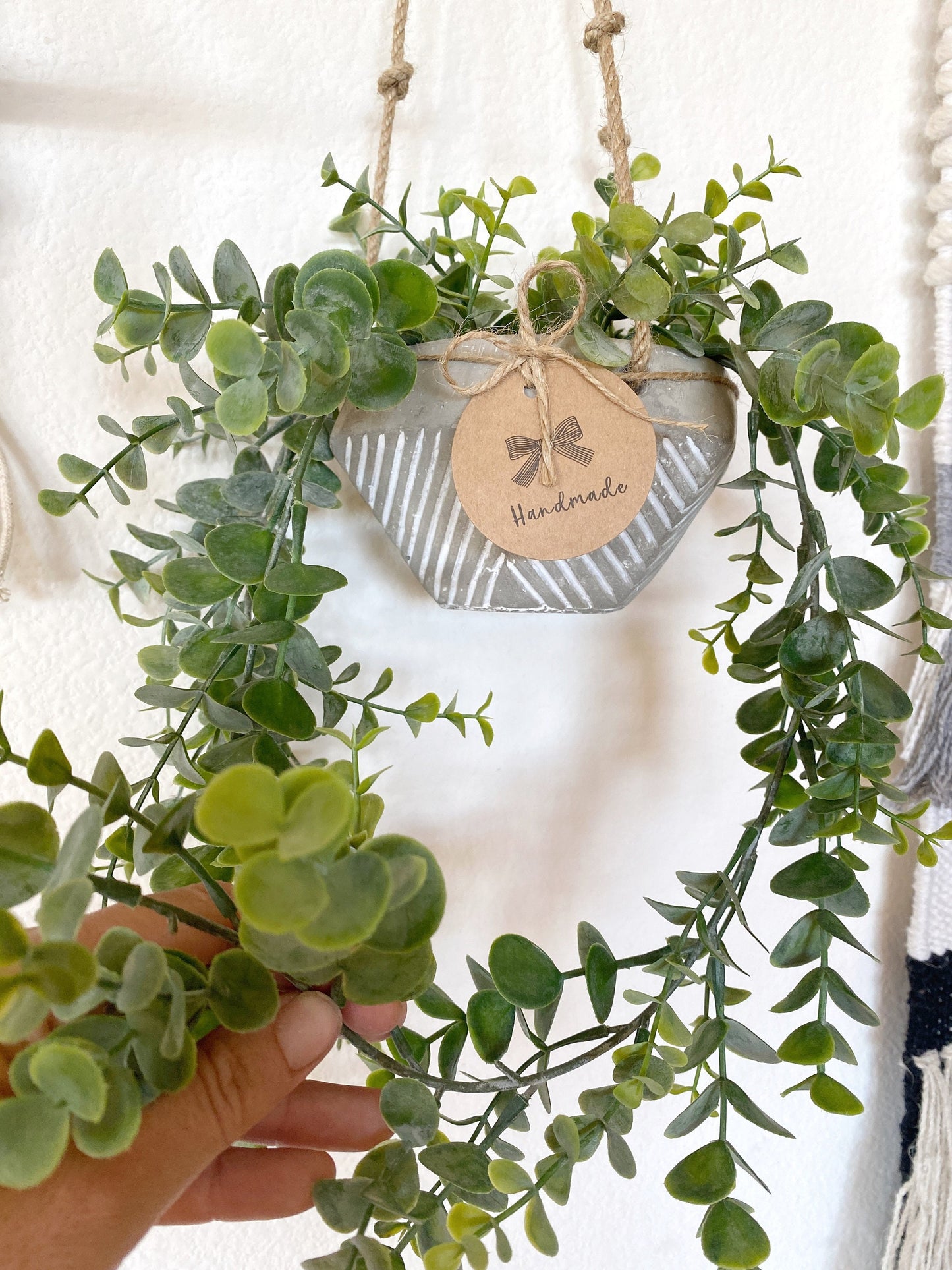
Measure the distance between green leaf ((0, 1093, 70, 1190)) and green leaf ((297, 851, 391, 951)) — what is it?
3.3 inches

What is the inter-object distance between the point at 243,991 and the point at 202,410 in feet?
1.24

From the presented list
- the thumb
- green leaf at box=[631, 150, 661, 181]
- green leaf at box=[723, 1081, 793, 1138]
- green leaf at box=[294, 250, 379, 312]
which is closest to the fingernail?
the thumb

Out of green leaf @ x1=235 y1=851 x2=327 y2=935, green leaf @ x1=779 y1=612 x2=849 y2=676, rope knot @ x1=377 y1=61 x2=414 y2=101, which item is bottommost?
green leaf @ x1=235 y1=851 x2=327 y2=935

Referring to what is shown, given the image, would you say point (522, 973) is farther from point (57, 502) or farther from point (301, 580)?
point (57, 502)

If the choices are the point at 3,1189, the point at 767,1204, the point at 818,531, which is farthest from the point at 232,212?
the point at 767,1204

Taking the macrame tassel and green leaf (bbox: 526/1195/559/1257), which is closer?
green leaf (bbox: 526/1195/559/1257)

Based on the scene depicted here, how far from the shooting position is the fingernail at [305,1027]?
0.37 meters

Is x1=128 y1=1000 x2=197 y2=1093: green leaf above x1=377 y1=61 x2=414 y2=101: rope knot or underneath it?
underneath

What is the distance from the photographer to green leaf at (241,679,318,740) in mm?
419

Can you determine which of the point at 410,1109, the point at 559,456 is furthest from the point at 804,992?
the point at 559,456

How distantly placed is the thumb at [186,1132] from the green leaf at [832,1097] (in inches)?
10.4

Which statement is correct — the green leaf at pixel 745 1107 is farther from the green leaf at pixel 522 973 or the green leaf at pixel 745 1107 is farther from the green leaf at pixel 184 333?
the green leaf at pixel 184 333

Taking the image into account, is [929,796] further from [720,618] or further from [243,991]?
[243,991]

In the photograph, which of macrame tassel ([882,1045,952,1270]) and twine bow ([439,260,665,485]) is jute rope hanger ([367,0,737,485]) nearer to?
twine bow ([439,260,665,485])
